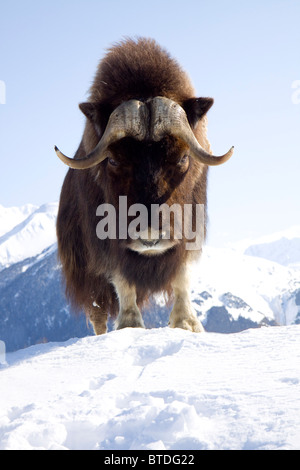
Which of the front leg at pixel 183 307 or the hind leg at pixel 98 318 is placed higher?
the front leg at pixel 183 307

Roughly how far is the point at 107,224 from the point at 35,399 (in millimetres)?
1928

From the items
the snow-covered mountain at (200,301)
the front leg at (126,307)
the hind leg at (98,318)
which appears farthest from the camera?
the snow-covered mountain at (200,301)

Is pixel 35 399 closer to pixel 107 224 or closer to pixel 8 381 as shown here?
pixel 8 381

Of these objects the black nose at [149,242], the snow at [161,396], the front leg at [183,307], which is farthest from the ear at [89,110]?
the snow at [161,396]

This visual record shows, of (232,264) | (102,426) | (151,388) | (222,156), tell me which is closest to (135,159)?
(222,156)

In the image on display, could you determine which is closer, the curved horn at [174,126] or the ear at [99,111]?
the curved horn at [174,126]

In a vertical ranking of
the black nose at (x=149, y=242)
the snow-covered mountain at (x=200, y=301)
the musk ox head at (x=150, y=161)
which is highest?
the musk ox head at (x=150, y=161)

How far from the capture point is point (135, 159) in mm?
3695

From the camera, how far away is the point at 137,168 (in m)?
3.66

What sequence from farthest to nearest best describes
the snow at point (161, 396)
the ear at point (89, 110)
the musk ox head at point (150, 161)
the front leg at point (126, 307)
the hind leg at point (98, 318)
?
1. the hind leg at point (98, 318)
2. the front leg at point (126, 307)
3. the ear at point (89, 110)
4. the musk ox head at point (150, 161)
5. the snow at point (161, 396)

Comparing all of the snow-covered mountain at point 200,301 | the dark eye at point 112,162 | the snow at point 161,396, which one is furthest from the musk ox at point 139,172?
the snow-covered mountain at point 200,301

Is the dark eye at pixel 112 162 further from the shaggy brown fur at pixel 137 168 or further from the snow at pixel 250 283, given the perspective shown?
the snow at pixel 250 283

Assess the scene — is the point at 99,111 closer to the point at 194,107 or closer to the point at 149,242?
the point at 194,107

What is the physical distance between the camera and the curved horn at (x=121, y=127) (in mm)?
3729
